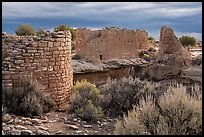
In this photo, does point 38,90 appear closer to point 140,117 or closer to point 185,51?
point 140,117

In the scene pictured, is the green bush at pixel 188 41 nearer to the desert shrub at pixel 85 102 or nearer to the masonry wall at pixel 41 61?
the desert shrub at pixel 85 102

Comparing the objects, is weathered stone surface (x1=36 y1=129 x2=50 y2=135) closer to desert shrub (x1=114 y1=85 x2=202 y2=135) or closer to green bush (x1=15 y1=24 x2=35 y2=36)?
desert shrub (x1=114 y1=85 x2=202 y2=135)

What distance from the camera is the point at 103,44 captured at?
23438 millimetres

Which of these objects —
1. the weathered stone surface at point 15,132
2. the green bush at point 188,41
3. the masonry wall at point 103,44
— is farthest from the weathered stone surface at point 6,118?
the green bush at point 188,41

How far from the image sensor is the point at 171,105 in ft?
23.0

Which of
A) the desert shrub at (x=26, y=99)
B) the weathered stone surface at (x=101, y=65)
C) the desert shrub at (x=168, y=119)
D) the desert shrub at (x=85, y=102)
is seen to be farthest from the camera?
the weathered stone surface at (x=101, y=65)

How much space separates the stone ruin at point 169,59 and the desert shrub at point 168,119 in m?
13.2

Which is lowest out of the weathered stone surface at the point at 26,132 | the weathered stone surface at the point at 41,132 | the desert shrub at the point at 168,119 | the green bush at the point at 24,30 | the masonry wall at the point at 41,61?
the weathered stone surface at the point at 41,132

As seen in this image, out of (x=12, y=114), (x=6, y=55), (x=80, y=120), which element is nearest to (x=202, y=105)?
(x=80, y=120)

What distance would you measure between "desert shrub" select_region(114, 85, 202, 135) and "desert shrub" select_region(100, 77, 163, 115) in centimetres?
337

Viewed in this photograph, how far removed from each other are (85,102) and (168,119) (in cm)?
404

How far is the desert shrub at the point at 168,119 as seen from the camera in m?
6.46

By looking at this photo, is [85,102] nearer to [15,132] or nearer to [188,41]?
[15,132]

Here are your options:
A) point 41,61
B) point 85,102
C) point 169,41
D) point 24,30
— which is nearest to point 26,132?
point 41,61
